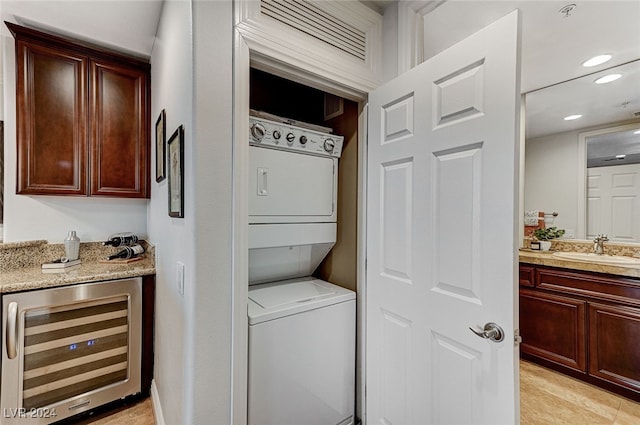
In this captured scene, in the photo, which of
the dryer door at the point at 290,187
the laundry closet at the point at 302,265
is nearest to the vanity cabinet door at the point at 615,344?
the laundry closet at the point at 302,265

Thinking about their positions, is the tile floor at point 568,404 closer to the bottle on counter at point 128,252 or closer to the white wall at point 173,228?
the white wall at point 173,228

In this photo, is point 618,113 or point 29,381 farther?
point 618,113

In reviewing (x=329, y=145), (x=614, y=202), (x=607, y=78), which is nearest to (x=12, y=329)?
(x=329, y=145)

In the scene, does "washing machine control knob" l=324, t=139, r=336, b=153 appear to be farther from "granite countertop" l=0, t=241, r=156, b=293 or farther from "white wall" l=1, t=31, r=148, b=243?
"white wall" l=1, t=31, r=148, b=243

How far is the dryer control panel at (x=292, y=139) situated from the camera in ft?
4.63

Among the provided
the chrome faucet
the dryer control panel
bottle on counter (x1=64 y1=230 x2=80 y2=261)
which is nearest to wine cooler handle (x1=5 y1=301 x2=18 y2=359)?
bottle on counter (x1=64 y1=230 x2=80 y2=261)

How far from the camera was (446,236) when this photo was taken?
3.74 feet

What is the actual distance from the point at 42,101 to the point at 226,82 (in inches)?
66.7

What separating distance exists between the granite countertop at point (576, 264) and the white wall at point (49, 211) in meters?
3.41

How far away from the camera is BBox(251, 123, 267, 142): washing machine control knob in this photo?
140 cm

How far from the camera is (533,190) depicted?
2.85 m

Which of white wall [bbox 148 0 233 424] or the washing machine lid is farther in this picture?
the washing machine lid

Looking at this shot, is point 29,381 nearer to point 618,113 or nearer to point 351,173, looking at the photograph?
point 351,173

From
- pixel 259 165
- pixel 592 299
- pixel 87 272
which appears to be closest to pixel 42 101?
pixel 87 272
